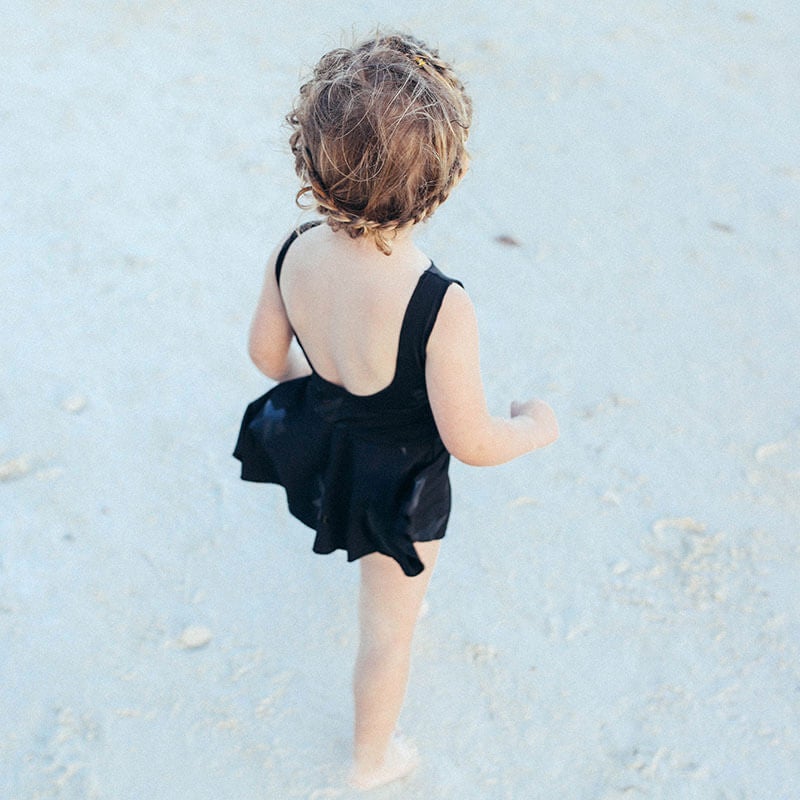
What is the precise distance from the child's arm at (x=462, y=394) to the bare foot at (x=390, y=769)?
1.99ft

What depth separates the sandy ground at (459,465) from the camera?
1.64 metres

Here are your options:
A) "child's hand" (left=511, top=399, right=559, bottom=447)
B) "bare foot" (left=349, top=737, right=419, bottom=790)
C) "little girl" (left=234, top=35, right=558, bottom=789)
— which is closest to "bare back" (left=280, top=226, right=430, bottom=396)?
"little girl" (left=234, top=35, right=558, bottom=789)

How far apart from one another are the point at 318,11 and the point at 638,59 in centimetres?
134

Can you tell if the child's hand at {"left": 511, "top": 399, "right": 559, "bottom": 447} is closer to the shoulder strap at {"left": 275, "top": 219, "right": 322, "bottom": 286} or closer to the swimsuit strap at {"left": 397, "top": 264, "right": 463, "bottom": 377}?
the swimsuit strap at {"left": 397, "top": 264, "right": 463, "bottom": 377}

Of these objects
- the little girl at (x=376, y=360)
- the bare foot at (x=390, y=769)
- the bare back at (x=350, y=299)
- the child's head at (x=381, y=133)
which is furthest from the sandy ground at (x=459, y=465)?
the child's head at (x=381, y=133)

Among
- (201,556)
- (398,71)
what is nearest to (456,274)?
(201,556)

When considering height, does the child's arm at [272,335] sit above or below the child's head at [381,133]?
below

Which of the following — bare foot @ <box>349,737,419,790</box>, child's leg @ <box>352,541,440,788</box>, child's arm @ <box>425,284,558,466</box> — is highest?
child's arm @ <box>425,284,558,466</box>

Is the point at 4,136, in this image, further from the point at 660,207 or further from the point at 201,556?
the point at 660,207

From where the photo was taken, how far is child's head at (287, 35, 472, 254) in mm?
1047

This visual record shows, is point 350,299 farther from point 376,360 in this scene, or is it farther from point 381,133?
point 381,133

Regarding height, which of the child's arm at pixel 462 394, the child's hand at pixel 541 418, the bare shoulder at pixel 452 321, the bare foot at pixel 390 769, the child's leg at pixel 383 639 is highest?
the bare shoulder at pixel 452 321

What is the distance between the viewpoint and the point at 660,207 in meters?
2.98

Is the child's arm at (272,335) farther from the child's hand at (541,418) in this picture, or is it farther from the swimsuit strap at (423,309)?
the child's hand at (541,418)
